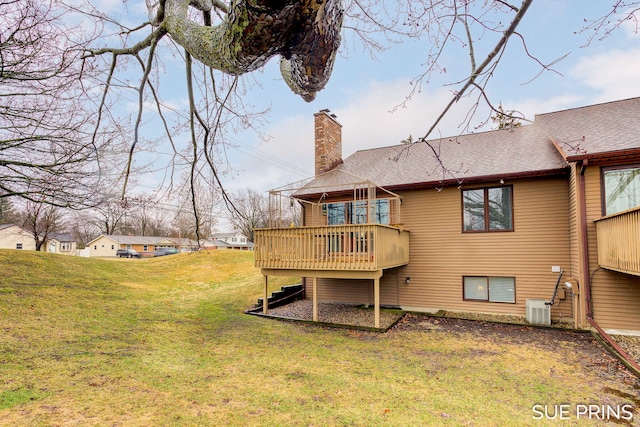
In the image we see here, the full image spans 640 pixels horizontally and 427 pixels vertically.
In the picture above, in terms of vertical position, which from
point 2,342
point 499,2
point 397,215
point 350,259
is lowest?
point 2,342

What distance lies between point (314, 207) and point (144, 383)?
7.92 meters

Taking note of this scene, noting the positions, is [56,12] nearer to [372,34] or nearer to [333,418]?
[372,34]

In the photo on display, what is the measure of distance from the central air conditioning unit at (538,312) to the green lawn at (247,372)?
6.55 ft

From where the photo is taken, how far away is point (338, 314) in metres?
9.95

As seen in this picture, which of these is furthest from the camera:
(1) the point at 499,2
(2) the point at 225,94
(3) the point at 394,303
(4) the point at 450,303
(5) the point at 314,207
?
(5) the point at 314,207

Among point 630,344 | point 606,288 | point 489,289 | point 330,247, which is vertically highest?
point 330,247

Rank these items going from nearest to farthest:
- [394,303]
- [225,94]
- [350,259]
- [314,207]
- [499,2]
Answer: [499,2], [225,94], [350,259], [394,303], [314,207]

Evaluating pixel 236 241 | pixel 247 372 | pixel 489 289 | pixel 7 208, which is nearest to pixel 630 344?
pixel 489 289

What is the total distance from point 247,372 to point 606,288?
25.8ft

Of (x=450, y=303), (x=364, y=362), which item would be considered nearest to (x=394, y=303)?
(x=450, y=303)

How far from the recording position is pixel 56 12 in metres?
5.65

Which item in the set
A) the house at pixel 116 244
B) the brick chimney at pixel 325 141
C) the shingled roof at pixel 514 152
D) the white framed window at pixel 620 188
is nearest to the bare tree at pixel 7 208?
the shingled roof at pixel 514 152

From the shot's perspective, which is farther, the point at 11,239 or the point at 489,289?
the point at 11,239

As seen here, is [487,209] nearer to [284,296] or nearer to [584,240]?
[584,240]
